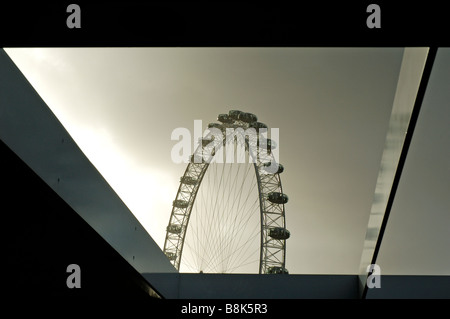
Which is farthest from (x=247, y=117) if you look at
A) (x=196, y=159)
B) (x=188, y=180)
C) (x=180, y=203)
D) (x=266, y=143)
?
(x=180, y=203)

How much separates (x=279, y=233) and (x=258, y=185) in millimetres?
1589

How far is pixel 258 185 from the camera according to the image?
15.8 m

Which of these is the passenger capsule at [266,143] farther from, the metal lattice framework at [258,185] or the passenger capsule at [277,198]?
the passenger capsule at [277,198]

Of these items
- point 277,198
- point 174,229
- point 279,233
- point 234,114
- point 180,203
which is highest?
point 234,114

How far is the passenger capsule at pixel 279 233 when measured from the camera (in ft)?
50.1

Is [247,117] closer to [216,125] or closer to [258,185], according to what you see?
Answer: [216,125]

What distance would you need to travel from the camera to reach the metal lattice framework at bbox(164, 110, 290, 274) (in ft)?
46.8
